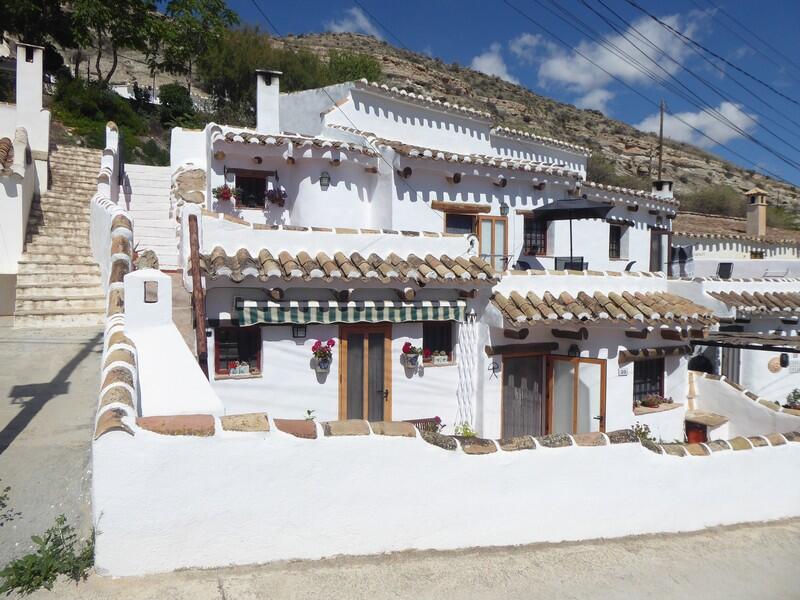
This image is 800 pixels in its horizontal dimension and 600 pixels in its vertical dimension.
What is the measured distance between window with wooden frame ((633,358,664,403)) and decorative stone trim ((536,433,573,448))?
887 centimetres

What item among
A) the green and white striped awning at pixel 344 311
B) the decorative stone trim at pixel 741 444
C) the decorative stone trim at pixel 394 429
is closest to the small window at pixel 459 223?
the green and white striped awning at pixel 344 311

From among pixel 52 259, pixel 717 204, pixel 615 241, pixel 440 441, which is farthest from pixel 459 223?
pixel 717 204

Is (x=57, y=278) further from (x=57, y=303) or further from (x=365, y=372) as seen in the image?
(x=365, y=372)

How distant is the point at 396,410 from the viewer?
12.2 meters

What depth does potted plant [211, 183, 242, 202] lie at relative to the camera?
568 inches

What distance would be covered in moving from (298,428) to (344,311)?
6329 mm

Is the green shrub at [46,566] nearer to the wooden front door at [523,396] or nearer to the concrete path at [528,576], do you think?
the concrete path at [528,576]

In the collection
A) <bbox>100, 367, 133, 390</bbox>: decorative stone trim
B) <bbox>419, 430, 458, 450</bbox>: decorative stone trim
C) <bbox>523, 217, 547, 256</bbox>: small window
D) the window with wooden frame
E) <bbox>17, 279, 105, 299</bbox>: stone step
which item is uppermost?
<bbox>523, 217, 547, 256</bbox>: small window

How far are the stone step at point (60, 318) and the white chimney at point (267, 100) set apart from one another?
25.4 feet

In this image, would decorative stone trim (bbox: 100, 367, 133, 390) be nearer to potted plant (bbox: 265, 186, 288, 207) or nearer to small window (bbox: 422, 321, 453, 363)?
small window (bbox: 422, 321, 453, 363)

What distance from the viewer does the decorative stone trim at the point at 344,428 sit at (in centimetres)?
487

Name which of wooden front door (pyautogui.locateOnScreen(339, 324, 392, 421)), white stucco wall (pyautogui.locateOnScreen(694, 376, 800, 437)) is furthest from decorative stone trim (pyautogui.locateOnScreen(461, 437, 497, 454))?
white stucco wall (pyautogui.locateOnScreen(694, 376, 800, 437))

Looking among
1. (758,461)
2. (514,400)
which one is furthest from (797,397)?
(758,461)

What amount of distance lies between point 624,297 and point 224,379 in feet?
31.1
